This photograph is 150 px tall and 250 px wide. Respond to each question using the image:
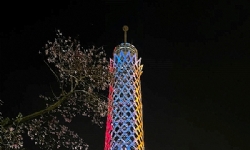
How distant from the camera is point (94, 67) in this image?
29.7 ft

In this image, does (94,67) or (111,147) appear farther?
(111,147)

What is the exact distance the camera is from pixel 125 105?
16.6 m

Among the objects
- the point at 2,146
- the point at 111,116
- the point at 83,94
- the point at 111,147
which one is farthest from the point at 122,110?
the point at 2,146

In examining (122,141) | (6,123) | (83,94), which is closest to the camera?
(6,123)

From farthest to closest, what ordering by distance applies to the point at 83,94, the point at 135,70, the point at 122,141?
the point at 135,70, the point at 122,141, the point at 83,94

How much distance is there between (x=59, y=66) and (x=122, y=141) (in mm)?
7405

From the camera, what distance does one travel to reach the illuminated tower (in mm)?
16062

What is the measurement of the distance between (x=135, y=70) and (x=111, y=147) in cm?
344

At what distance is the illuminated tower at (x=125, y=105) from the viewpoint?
1606 cm

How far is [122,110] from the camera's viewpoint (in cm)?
1650

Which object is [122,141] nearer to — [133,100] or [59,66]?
[133,100]

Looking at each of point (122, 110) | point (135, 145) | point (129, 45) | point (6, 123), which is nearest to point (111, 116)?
point (122, 110)

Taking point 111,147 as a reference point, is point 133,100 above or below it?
above

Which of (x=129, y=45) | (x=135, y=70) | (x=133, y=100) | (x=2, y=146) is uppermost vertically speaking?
(x=129, y=45)
